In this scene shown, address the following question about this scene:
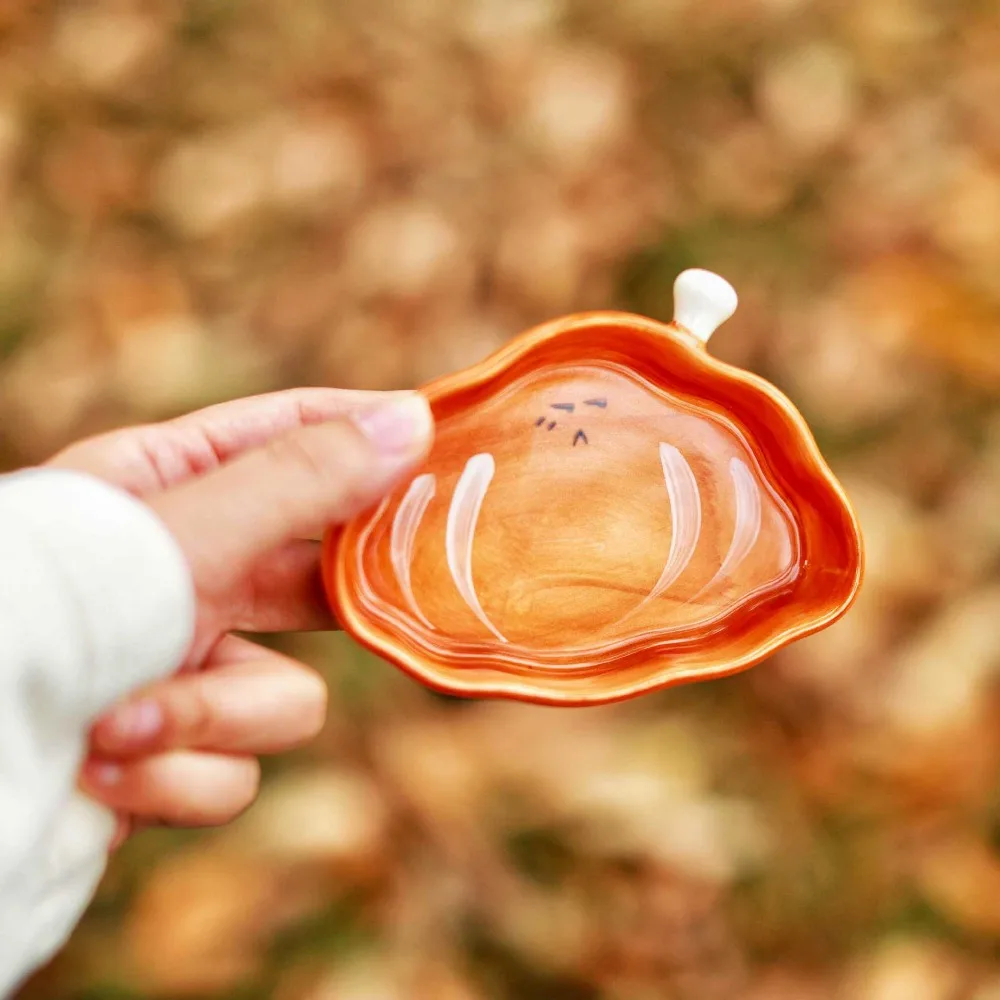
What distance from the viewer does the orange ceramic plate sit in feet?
2.07

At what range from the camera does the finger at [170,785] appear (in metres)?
0.62

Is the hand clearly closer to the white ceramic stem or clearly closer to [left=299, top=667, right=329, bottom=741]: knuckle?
[left=299, top=667, right=329, bottom=741]: knuckle

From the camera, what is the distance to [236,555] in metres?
0.54

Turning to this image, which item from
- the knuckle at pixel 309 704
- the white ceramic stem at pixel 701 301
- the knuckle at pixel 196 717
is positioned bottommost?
the knuckle at pixel 309 704

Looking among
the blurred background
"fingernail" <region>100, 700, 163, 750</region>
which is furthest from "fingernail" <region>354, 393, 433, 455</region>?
the blurred background

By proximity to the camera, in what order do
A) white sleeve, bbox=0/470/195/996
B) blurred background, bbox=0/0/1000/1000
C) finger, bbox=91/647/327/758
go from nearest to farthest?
white sleeve, bbox=0/470/195/996, finger, bbox=91/647/327/758, blurred background, bbox=0/0/1000/1000

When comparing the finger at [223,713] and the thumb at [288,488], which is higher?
the thumb at [288,488]

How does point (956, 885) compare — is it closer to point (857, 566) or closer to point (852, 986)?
point (852, 986)

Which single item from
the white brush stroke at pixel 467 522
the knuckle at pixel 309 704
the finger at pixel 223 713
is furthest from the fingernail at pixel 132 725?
the white brush stroke at pixel 467 522

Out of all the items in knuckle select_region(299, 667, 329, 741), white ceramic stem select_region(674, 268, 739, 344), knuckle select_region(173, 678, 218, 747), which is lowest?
knuckle select_region(299, 667, 329, 741)

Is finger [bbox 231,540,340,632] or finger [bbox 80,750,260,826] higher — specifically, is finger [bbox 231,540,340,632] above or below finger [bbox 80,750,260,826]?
above

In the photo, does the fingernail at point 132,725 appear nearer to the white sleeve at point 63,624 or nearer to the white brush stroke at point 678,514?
the white sleeve at point 63,624

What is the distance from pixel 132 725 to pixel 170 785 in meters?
0.07

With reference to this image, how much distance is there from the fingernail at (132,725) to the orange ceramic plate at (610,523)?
0.47 ft
